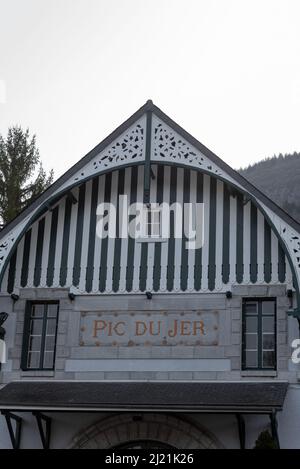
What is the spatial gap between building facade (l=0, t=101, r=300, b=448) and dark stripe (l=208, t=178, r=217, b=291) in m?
0.03

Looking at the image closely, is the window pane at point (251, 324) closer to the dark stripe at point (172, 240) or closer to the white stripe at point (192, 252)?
the white stripe at point (192, 252)

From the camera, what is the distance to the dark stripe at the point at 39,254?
21.1 metres

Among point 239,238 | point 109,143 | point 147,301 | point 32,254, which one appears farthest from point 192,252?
point 32,254

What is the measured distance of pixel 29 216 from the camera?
20719 mm

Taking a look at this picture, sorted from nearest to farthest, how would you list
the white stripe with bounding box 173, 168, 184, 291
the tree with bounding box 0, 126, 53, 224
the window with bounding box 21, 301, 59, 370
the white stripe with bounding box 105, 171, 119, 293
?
the white stripe with bounding box 173, 168, 184, 291, the window with bounding box 21, 301, 59, 370, the white stripe with bounding box 105, 171, 119, 293, the tree with bounding box 0, 126, 53, 224

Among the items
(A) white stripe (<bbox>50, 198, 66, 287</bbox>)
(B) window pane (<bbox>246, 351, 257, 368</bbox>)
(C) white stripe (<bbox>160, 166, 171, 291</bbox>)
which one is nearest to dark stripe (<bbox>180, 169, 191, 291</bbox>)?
(C) white stripe (<bbox>160, 166, 171, 291</bbox>)

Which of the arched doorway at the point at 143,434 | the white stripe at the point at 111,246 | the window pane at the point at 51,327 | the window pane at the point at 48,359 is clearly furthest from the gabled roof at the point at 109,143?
the arched doorway at the point at 143,434

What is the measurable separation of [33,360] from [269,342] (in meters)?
5.03

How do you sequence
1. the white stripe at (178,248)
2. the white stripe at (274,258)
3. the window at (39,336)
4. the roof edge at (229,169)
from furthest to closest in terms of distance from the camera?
the window at (39,336) → the white stripe at (178,248) → the white stripe at (274,258) → the roof edge at (229,169)

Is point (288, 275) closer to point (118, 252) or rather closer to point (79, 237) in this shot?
point (118, 252)

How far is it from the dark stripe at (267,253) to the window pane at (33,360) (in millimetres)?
5125

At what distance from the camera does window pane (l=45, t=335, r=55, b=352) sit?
2067cm

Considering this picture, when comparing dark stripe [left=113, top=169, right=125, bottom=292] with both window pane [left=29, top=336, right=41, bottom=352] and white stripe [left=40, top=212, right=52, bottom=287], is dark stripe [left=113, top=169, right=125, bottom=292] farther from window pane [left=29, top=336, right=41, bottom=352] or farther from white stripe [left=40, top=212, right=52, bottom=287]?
window pane [left=29, top=336, right=41, bottom=352]

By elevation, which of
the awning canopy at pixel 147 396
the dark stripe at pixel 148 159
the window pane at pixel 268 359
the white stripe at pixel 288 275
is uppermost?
the dark stripe at pixel 148 159
